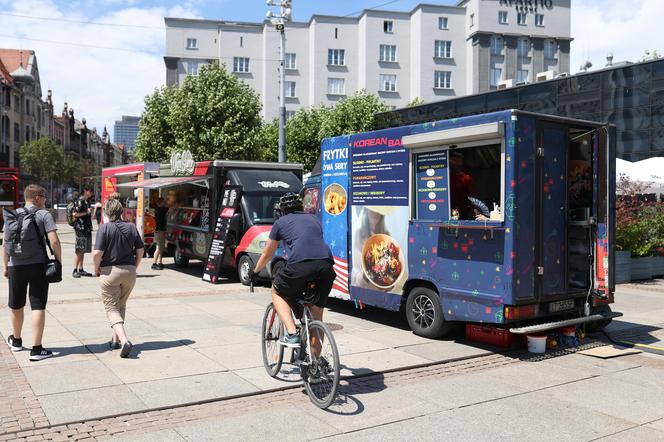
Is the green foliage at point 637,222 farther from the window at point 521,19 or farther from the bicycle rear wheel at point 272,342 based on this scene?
the window at point 521,19

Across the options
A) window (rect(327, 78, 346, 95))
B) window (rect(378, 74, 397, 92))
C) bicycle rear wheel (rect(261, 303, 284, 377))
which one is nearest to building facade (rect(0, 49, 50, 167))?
window (rect(327, 78, 346, 95))

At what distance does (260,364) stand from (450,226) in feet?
8.80

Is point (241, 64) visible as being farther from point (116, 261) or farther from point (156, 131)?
point (116, 261)

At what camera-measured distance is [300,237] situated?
208 inches

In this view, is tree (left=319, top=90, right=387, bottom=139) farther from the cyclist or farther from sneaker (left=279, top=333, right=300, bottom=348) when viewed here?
sneaker (left=279, top=333, right=300, bottom=348)

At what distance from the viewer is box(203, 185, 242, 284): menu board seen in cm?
1262

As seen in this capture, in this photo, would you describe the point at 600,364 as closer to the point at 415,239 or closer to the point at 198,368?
the point at 415,239

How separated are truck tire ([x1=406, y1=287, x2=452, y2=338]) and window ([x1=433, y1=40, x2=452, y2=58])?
51.0 metres

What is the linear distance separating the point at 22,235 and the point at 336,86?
2007 inches

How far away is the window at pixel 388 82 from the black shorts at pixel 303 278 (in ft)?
170

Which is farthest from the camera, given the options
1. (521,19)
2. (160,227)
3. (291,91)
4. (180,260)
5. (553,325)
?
(521,19)

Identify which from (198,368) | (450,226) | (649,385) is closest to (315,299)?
(198,368)

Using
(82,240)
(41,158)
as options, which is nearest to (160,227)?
(82,240)

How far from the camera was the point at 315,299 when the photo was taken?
17.5ft
